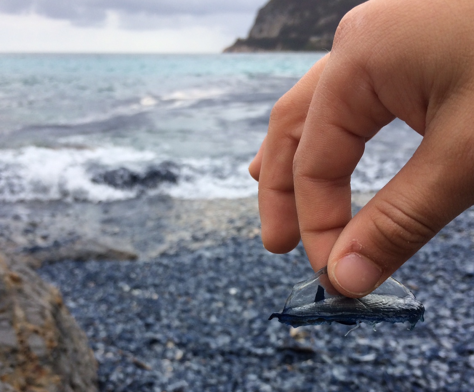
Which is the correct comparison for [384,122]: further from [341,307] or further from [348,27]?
[341,307]

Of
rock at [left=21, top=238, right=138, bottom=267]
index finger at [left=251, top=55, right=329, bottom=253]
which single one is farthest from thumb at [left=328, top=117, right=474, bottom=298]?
rock at [left=21, top=238, right=138, bottom=267]

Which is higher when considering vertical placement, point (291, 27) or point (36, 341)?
point (291, 27)

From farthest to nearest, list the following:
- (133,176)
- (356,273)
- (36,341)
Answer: (133,176) → (36,341) → (356,273)

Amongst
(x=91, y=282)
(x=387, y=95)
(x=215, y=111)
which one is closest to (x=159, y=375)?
(x=91, y=282)

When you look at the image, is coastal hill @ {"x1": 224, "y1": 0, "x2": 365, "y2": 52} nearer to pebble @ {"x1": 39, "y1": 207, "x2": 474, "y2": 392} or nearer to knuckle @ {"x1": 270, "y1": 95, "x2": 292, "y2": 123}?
pebble @ {"x1": 39, "y1": 207, "x2": 474, "y2": 392}

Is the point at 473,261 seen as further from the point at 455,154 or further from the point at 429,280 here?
the point at 455,154

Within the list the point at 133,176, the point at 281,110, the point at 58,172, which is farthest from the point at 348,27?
the point at 58,172

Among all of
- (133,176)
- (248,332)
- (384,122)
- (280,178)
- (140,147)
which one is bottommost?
(248,332)
